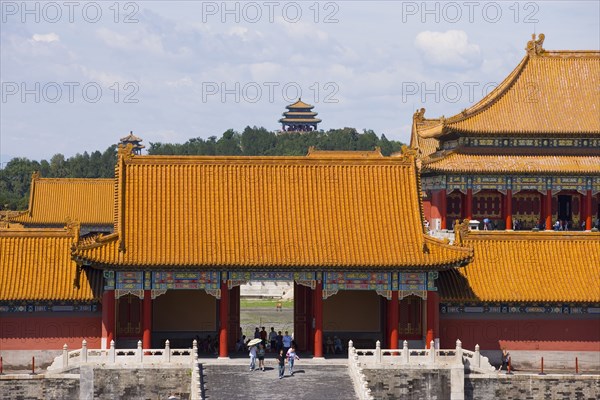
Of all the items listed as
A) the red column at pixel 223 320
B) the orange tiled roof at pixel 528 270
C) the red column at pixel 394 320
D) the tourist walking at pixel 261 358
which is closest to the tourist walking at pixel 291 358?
the tourist walking at pixel 261 358

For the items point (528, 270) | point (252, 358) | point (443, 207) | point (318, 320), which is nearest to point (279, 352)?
point (318, 320)

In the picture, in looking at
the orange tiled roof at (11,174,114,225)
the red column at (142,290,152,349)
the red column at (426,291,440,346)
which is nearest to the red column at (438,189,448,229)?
the red column at (426,291,440,346)

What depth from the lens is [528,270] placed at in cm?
5341

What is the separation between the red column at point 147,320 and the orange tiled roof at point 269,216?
152cm

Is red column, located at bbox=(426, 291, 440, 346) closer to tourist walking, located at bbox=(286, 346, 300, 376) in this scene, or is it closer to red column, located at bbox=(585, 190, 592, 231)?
tourist walking, located at bbox=(286, 346, 300, 376)

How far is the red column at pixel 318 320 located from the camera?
5025 centimetres

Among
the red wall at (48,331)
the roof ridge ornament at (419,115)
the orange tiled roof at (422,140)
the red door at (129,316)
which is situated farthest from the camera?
the orange tiled roof at (422,140)

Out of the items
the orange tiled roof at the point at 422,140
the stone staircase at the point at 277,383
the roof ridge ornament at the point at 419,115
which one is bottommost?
the stone staircase at the point at 277,383

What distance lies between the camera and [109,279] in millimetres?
49844

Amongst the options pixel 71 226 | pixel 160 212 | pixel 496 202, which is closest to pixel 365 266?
pixel 160 212

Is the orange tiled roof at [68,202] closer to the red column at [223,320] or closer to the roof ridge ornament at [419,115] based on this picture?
the roof ridge ornament at [419,115]

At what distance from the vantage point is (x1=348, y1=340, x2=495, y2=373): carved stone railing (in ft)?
157

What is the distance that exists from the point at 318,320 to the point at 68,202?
2145 inches

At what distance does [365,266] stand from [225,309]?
17.2ft
